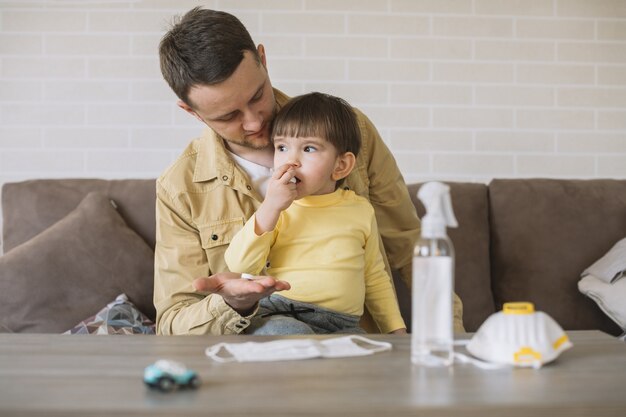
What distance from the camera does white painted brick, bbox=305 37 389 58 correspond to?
10.1 feet

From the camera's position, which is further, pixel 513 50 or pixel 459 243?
pixel 513 50

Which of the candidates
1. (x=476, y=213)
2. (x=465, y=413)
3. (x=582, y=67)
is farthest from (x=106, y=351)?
(x=582, y=67)

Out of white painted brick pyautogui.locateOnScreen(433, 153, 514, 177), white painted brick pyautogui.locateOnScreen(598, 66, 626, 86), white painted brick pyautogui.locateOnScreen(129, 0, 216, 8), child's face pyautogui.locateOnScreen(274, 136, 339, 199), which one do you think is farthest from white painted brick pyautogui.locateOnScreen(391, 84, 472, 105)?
child's face pyautogui.locateOnScreen(274, 136, 339, 199)

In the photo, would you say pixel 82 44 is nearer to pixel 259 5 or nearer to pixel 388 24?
pixel 259 5

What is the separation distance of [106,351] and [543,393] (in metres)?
0.68

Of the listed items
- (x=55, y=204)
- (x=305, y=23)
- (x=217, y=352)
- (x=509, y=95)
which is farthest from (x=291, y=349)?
(x=509, y=95)

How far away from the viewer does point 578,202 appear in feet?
9.00

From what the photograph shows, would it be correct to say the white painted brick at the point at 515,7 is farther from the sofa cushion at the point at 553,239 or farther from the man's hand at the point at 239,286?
the man's hand at the point at 239,286

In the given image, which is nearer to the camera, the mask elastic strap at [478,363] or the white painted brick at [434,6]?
the mask elastic strap at [478,363]

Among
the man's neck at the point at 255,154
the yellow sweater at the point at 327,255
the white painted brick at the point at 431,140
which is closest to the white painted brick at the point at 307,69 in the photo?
the white painted brick at the point at 431,140

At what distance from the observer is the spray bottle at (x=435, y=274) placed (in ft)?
3.61

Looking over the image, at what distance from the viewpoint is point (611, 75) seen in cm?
316

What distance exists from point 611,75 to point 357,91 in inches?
41.3

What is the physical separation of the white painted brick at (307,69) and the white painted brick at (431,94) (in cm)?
24
